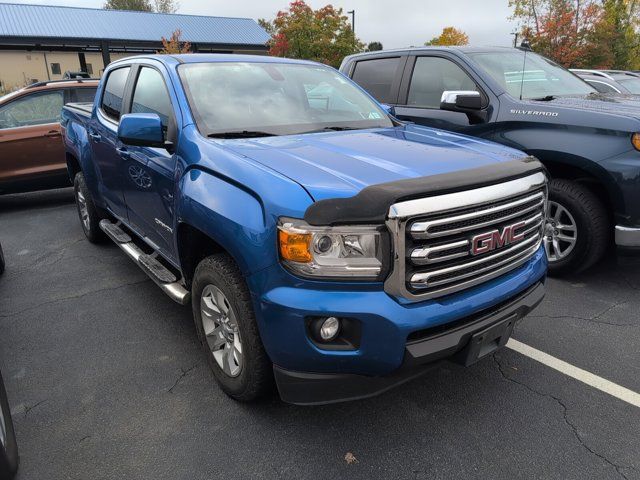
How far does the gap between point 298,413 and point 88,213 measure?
3.73 m

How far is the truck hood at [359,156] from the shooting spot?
215 centimetres

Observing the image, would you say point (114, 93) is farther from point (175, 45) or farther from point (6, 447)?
point (175, 45)

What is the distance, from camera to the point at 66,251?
532 centimetres

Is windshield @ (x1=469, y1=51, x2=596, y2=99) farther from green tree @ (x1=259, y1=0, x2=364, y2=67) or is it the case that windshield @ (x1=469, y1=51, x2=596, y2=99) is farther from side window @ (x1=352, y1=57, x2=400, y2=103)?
green tree @ (x1=259, y1=0, x2=364, y2=67)

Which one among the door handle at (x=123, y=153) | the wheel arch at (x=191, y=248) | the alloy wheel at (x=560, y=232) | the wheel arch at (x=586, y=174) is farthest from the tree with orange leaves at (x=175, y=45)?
the wheel arch at (x=191, y=248)

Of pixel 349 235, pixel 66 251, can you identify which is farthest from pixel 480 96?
pixel 66 251

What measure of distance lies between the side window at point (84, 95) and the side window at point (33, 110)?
0.21 metres

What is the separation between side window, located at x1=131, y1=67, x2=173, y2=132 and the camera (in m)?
3.22

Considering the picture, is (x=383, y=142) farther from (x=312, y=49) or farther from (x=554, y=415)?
(x=312, y=49)

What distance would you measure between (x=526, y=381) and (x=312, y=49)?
3207cm

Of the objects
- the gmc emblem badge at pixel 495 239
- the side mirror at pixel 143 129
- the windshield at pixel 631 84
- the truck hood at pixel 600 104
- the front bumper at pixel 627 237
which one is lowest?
the front bumper at pixel 627 237

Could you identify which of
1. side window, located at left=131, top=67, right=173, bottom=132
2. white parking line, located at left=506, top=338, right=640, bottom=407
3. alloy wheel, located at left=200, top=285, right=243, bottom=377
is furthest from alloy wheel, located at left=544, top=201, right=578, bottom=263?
side window, located at left=131, top=67, right=173, bottom=132

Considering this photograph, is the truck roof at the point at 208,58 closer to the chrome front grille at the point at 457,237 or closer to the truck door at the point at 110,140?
the truck door at the point at 110,140

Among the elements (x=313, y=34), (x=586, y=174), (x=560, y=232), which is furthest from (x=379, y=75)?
(x=313, y=34)
